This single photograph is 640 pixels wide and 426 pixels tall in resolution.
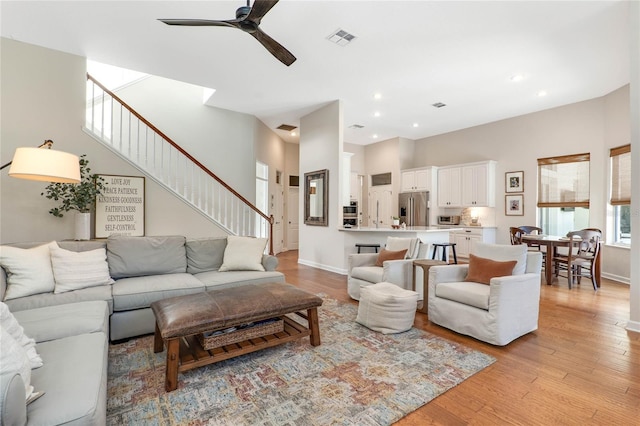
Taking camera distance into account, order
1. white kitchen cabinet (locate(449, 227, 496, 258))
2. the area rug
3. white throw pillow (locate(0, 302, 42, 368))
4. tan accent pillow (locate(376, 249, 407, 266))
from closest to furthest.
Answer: white throw pillow (locate(0, 302, 42, 368))
the area rug
tan accent pillow (locate(376, 249, 407, 266))
white kitchen cabinet (locate(449, 227, 496, 258))

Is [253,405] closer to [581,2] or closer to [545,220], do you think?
[581,2]

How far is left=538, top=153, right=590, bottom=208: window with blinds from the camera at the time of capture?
19.1 ft

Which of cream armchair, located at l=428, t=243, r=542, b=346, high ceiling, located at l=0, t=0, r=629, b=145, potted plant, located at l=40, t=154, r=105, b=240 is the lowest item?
cream armchair, located at l=428, t=243, r=542, b=346

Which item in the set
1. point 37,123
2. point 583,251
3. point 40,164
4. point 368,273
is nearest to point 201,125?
point 37,123

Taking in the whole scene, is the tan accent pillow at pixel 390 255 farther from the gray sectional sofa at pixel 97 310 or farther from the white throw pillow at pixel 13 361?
the white throw pillow at pixel 13 361

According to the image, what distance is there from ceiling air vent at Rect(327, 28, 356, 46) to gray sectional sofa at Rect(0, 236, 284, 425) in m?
2.80

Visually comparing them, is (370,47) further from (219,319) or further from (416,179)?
(416,179)

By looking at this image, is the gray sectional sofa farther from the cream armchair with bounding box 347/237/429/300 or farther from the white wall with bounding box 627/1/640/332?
the white wall with bounding box 627/1/640/332

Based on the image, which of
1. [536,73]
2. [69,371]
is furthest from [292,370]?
[536,73]

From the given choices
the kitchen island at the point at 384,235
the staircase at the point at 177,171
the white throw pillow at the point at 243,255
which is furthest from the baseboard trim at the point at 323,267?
the white throw pillow at the point at 243,255

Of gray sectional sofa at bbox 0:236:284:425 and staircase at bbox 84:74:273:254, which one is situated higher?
staircase at bbox 84:74:273:254

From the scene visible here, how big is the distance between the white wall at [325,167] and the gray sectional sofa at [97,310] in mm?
2346

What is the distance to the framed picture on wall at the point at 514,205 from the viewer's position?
21.9ft

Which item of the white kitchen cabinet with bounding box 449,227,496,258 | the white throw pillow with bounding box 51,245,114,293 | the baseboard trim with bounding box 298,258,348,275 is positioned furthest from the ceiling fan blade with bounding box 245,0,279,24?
the white kitchen cabinet with bounding box 449,227,496,258
